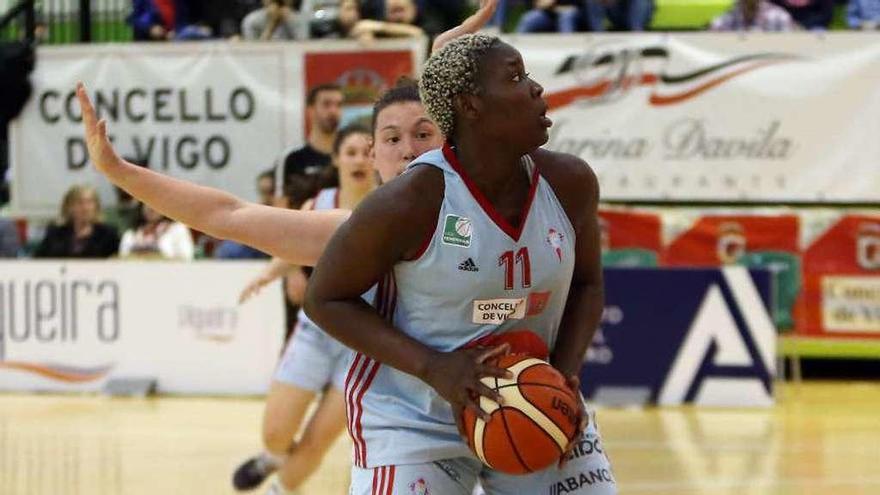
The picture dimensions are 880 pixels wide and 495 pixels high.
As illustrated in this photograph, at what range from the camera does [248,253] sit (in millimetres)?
13688

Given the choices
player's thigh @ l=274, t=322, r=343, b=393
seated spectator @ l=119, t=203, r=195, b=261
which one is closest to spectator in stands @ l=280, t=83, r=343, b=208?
player's thigh @ l=274, t=322, r=343, b=393

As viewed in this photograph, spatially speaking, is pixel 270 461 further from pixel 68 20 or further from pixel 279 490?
pixel 68 20

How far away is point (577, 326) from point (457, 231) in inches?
21.2

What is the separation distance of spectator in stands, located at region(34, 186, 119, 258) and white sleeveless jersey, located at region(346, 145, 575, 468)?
1027 centimetres

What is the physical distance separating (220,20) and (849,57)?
6.36 metres

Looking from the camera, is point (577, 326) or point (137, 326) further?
point (137, 326)

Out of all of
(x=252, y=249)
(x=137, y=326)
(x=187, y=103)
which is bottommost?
(x=137, y=326)

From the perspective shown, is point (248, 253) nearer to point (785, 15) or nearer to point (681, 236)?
point (681, 236)

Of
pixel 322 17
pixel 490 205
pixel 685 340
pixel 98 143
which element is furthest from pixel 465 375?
pixel 322 17

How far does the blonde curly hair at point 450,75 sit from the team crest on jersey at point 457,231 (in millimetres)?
261

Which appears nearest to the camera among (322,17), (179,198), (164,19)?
(179,198)

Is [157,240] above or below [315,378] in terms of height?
below

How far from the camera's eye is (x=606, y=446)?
400 inches

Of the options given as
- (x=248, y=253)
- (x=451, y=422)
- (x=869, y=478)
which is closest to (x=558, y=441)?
(x=451, y=422)
